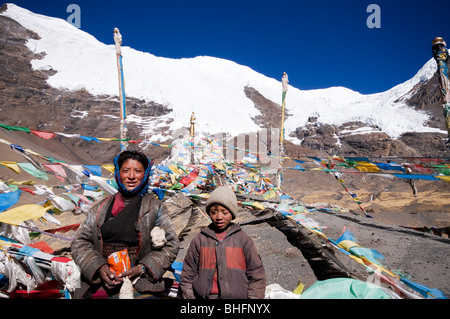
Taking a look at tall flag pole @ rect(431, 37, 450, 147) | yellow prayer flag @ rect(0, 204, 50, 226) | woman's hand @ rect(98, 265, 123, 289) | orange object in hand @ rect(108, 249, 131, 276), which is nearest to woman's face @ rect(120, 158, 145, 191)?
orange object in hand @ rect(108, 249, 131, 276)

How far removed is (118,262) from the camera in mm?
1872

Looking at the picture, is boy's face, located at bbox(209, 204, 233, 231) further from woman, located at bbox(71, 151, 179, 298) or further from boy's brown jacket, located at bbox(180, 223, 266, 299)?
woman, located at bbox(71, 151, 179, 298)

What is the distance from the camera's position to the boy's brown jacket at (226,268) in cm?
187

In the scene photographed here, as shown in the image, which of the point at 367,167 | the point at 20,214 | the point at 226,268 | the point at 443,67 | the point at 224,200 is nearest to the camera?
the point at 226,268

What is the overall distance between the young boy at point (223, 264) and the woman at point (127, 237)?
0.65ft

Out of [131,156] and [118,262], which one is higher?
[131,156]

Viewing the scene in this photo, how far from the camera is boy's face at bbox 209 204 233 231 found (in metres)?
2.08

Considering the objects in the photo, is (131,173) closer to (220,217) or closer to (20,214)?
(220,217)

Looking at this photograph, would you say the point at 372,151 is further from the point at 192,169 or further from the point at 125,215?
the point at 125,215

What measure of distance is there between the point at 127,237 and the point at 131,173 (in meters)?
0.49

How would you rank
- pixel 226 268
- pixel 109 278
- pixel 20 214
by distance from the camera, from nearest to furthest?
pixel 109 278 → pixel 226 268 → pixel 20 214

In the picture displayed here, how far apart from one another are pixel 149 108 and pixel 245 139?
22.0 m

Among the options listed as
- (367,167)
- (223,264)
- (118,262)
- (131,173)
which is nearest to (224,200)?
(223,264)

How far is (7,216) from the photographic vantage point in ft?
8.28
